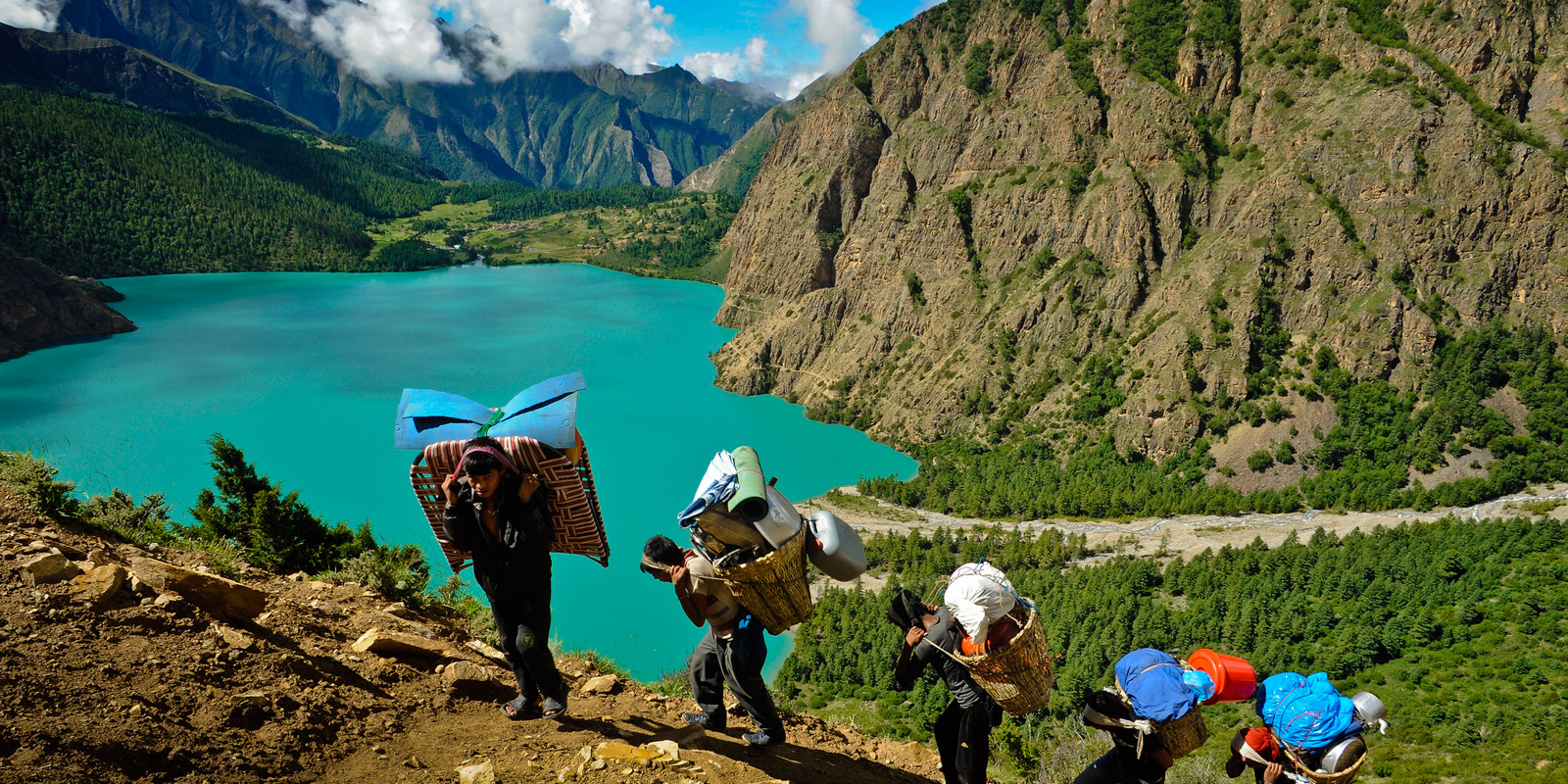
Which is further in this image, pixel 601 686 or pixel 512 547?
pixel 601 686

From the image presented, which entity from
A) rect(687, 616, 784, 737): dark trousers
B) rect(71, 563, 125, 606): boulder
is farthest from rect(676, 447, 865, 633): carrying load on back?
rect(71, 563, 125, 606): boulder

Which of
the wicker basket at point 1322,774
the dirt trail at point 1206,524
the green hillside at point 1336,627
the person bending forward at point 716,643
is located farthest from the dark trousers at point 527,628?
the dirt trail at point 1206,524

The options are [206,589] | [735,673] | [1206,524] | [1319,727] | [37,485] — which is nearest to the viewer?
[1319,727]

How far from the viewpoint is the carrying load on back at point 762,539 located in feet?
16.7

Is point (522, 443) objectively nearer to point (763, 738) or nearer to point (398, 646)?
point (398, 646)

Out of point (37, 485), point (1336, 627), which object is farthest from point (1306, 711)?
point (1336, 627)

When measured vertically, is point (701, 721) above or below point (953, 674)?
below

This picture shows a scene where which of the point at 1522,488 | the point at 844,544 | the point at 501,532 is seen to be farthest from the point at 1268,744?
the point at 1522,488

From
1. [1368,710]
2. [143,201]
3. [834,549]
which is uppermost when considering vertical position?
[143,201]

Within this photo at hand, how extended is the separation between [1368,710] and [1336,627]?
37425mm

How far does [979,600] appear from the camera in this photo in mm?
5480

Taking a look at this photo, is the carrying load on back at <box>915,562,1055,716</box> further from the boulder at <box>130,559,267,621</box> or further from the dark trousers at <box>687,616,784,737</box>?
the boulder at <box>130,559,267,621</box>

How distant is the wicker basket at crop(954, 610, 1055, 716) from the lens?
215 inches

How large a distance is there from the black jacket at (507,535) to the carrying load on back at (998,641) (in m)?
3.04
